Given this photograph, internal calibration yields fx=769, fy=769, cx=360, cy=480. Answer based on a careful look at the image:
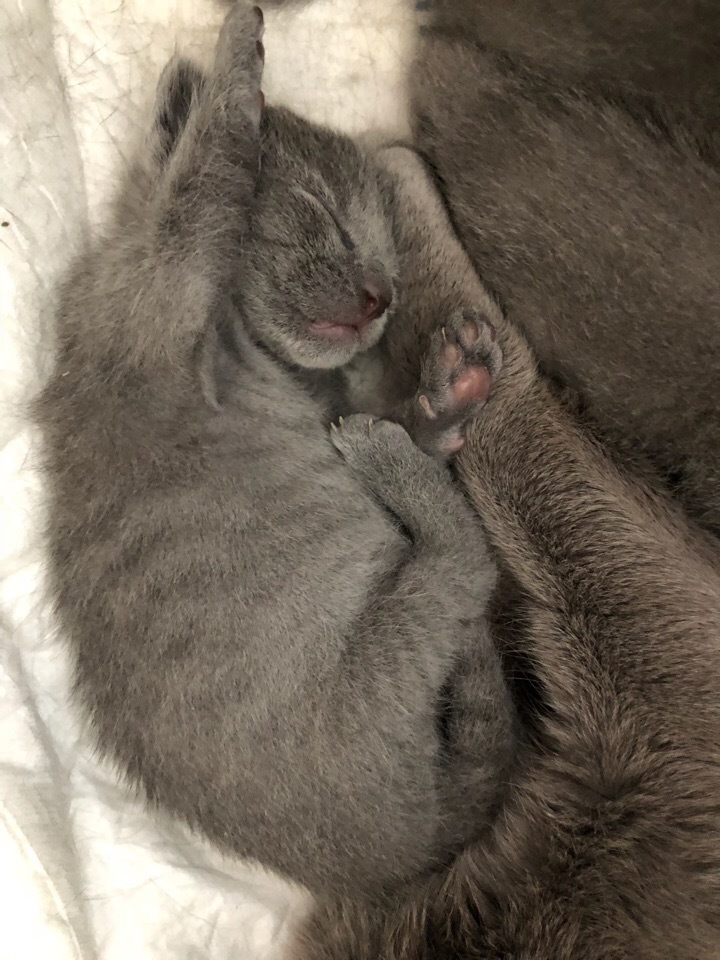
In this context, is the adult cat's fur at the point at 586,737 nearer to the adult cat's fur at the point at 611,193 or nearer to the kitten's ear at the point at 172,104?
the adult cat's fur at the point at 611,193

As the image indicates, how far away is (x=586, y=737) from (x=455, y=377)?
78 cm

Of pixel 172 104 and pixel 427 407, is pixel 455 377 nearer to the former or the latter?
pixel 427 407

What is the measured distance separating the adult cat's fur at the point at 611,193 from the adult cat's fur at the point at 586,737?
111mm

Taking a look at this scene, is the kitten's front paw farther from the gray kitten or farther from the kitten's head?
the kitten's head

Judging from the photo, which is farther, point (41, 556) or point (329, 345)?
point (41, 556)

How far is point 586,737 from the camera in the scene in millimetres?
1530

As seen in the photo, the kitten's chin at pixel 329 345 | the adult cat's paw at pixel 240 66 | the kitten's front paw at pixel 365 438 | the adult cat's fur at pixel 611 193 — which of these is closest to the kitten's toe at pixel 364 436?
the kitten's front paw at pixel 365 438

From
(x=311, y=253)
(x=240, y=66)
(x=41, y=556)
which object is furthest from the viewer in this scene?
(x=41, y=556)

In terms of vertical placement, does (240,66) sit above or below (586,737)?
above

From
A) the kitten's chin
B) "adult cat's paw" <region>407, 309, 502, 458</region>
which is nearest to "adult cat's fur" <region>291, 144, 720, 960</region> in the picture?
"adult cat's paw" <region>407, 309, 502, 458</region>

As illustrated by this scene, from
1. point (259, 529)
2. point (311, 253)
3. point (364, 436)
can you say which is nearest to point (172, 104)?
point (311, 253)

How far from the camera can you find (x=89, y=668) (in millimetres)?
1553

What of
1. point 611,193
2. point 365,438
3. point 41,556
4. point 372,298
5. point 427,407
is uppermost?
point 611,193

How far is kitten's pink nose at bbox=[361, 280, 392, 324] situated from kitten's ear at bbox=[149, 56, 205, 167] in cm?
50
